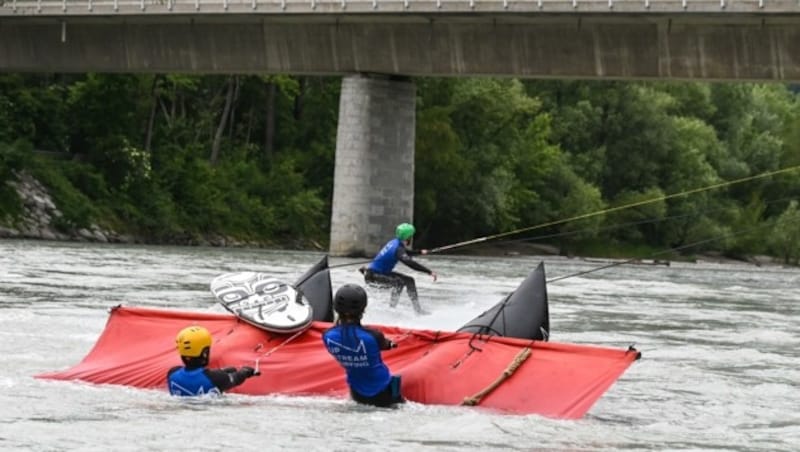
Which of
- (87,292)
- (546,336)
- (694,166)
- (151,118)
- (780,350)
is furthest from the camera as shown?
(694,166)

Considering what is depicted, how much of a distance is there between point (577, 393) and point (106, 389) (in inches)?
175

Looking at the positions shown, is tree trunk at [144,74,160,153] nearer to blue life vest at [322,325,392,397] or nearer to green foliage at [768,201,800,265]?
green foliage at [768,201,800,265]

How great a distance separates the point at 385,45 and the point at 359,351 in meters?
38.6

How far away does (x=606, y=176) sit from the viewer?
8444 centimetres

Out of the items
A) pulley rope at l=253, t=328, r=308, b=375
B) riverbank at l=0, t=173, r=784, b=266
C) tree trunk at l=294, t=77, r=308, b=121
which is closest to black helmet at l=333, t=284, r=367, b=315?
pulley rope at l=253, t=328, r=308, b=375

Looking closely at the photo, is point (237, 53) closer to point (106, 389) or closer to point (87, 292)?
point (87, 292)

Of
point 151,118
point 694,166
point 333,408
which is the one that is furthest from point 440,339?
point 694,166

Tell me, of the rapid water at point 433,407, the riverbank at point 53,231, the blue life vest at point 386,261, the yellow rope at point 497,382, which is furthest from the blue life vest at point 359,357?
the riverbank at point 53,231

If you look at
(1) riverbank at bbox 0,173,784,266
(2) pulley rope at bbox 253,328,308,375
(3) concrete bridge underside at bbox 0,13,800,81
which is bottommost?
(1) riverbank at bbox 0,173,784,266

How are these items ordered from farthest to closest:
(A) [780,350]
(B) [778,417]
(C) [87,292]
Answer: (C) [87,292]
(A) [780,350]
(B) [778,417]

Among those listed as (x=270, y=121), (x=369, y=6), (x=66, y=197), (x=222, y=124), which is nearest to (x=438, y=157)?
(x=270, y=121)

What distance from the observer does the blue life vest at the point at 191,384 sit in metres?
15.2

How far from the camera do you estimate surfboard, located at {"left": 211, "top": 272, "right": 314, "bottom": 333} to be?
54.0ft

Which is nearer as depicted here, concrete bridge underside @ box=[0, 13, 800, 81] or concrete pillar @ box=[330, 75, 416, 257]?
concrete bridge underside @ box=[0, 13, 800, 81]
